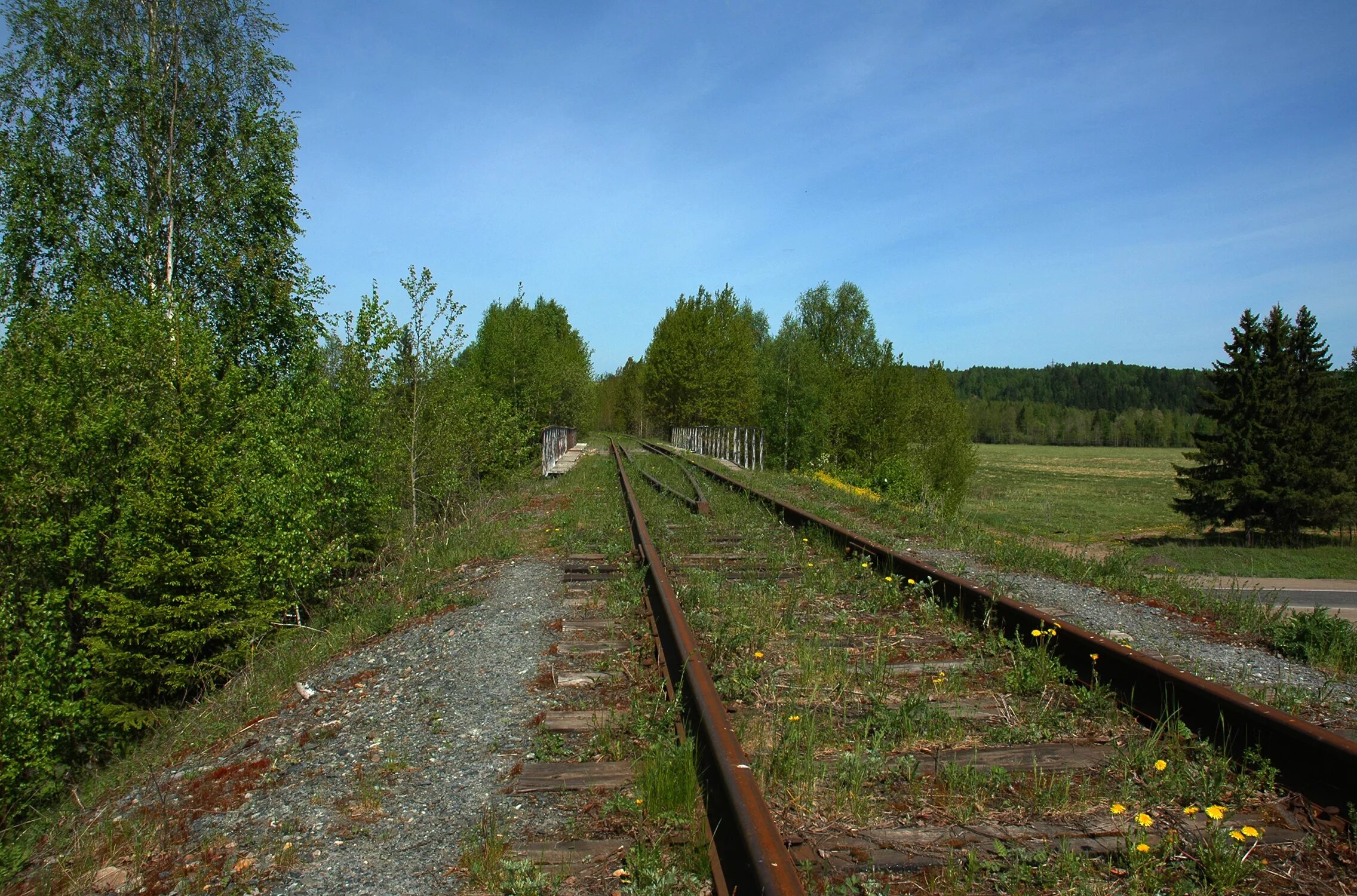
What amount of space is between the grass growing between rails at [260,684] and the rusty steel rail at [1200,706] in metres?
3.85

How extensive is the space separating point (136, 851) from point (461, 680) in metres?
1.72

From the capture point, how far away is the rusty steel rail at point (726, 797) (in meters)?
2.00

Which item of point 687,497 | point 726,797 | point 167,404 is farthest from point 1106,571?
point 167,404

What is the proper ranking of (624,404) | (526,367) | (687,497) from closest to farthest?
(687,497), (526,367), (624,404)

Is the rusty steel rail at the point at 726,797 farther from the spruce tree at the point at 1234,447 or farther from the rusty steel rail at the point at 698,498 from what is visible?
the spruce tree at the point at 1234,447

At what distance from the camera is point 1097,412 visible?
166 metres

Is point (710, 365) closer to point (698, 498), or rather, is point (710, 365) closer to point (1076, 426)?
point (698, 498)

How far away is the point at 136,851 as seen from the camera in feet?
8.84

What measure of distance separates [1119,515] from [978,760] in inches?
2517

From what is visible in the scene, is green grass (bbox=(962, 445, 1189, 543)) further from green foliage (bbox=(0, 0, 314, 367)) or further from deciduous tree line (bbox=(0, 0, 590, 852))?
green foliage (bbox=(0, 0, 314, 367))

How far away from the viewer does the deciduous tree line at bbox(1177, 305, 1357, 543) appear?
39250 mm

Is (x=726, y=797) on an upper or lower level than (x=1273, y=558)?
upper

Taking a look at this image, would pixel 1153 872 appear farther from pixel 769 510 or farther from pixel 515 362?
pixel 515 362

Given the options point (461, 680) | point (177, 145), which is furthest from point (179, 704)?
point (177, 145)
